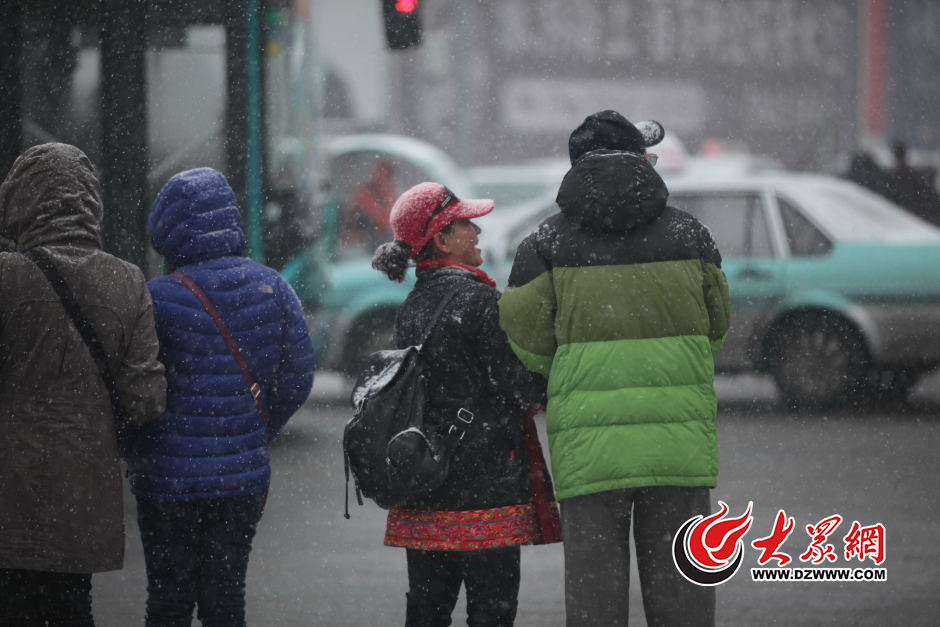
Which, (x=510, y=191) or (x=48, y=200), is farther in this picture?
(x=510, y=191)

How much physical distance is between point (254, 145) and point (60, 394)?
537 cm

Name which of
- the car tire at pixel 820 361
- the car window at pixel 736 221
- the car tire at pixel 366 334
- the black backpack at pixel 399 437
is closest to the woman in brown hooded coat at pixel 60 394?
the black backpack at pixel 399 437

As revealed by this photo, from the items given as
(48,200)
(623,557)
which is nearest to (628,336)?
(623,557)

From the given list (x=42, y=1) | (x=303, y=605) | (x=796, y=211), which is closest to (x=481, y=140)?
(x=796, y=211)

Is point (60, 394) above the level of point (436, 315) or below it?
below

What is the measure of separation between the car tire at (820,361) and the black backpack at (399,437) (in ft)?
21.0

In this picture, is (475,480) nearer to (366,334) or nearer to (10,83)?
(10,83)

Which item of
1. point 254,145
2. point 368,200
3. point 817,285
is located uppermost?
point 254,145

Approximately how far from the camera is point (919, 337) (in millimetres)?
8812

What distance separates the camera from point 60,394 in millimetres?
2992

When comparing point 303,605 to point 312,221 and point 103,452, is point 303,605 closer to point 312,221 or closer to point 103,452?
point 103,452

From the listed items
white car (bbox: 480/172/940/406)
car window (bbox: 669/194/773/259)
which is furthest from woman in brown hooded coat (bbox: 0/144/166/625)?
car window (bbox: 669/194/773/259)

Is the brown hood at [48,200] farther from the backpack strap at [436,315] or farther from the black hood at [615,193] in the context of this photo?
the black hood at [615,193]

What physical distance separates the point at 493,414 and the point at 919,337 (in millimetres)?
6493
